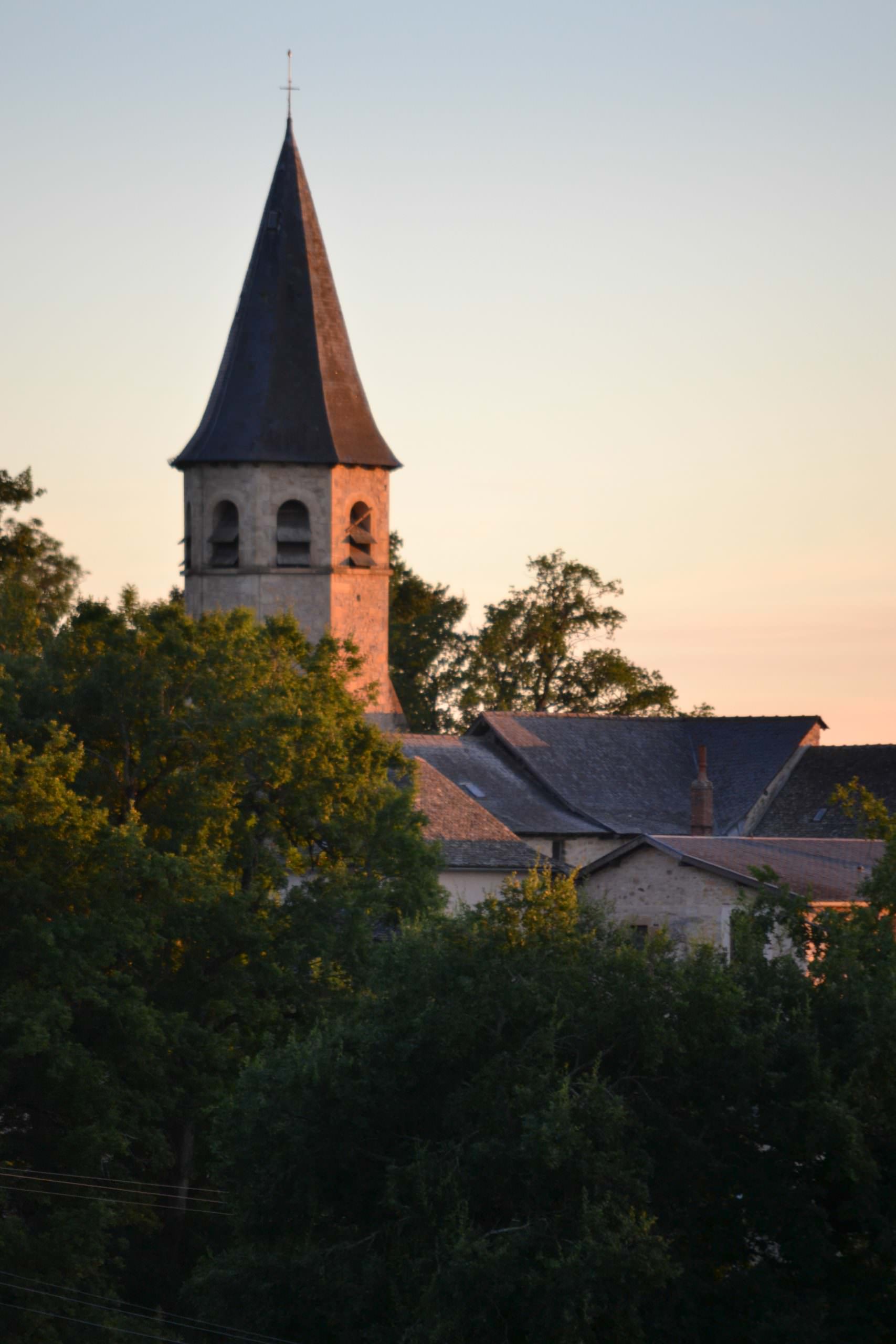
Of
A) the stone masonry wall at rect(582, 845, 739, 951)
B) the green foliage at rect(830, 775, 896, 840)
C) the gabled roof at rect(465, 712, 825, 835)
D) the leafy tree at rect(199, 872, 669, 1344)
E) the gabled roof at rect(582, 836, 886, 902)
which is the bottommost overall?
the leafy tree at rect(199, 872, 669, 1344)

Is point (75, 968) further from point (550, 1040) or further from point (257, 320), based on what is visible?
point (257, 320)

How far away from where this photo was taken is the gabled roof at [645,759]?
165 ft

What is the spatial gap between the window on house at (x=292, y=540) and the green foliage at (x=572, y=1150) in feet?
89.4

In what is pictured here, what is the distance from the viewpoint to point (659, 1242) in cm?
1794

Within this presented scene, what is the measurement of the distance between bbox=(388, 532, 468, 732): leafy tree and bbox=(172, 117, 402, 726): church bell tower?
75.8 feet

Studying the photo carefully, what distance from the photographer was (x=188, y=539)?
48.8 m

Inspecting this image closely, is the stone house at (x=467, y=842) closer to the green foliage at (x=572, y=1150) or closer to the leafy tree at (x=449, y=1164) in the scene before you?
the leafy tree at (x=449, y=1164)

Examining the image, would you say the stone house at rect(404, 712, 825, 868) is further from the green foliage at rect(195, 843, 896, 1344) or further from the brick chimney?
the green foliage at rect(195, 843, 896, 1344)

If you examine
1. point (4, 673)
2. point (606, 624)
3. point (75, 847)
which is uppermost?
point (606, 624)

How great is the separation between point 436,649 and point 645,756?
21.6 m

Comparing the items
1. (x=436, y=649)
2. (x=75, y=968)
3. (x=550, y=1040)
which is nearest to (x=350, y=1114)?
(x=550, y=1040)

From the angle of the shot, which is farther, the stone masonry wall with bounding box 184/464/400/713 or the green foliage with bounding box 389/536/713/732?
the green foliage with bounding box 389/536/713/732

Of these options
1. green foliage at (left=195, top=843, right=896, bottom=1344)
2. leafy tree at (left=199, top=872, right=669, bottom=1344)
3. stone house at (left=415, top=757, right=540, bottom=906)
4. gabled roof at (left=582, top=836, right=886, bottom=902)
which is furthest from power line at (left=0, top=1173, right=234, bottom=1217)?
stone house at (left=415, top=757, right=540, bottom=906)

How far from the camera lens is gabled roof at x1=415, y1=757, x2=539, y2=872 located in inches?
1570
